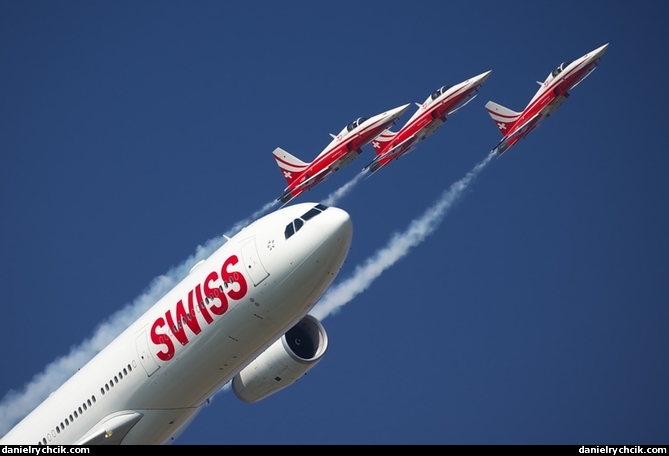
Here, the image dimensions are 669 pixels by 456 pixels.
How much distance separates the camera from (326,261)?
57.9 m

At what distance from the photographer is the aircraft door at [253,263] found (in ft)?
191

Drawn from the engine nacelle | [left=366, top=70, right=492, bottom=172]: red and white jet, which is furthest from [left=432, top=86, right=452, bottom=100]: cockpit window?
the engine nacelle

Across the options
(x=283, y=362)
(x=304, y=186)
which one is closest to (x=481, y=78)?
(x=304, y=186)

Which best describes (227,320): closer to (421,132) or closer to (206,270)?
(206,270)

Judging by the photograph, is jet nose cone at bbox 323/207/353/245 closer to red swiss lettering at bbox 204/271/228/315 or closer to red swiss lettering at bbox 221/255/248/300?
red swiss lettering at bbox 221/255/248/300

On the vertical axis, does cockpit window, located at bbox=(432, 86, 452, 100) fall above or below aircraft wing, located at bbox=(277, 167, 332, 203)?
above

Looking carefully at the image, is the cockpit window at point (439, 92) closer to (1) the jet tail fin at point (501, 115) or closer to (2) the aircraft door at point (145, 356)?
(1) the jet tail fin at point (501, 115)

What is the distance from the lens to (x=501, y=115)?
122 meters

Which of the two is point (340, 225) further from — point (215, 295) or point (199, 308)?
point (199, 308)

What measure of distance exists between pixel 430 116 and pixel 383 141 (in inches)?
294

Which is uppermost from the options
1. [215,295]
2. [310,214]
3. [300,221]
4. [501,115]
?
[501,115]

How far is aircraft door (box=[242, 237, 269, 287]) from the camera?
58.3 metres

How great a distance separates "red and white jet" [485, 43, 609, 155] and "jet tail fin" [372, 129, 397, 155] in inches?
413
